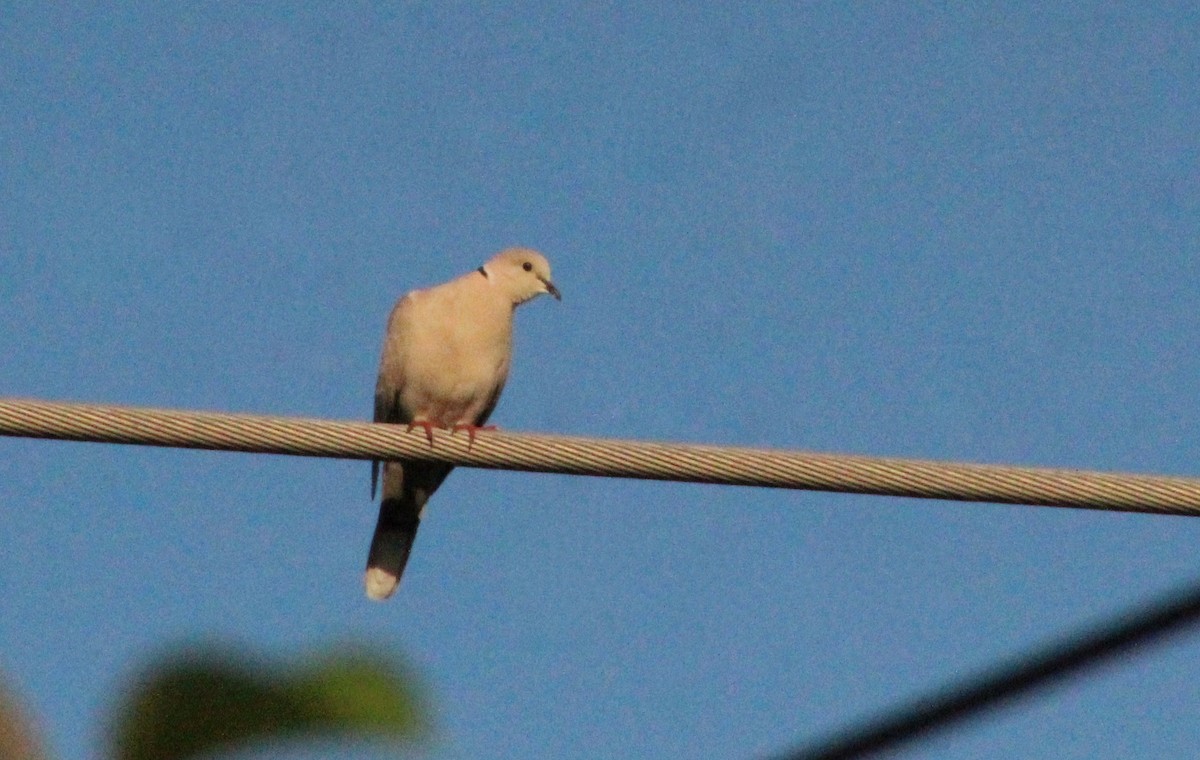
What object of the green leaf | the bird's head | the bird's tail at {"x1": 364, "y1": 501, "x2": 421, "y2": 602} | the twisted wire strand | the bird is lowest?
the green leaf

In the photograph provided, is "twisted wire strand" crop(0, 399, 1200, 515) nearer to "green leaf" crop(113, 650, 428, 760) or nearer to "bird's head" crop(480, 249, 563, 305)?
"green leaf" crop(113, 650, 428, 760)

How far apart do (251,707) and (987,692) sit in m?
0.63

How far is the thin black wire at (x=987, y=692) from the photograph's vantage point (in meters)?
1.27

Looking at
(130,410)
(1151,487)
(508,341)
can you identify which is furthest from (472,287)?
(1151,487)

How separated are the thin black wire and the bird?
6615mm

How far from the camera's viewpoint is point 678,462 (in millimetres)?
4410

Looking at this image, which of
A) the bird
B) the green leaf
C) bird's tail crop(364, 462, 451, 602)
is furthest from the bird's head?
the green leaf

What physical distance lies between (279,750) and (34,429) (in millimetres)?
3044

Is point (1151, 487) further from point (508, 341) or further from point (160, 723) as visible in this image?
point (508, 341)

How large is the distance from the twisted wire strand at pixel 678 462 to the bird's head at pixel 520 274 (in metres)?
3.79

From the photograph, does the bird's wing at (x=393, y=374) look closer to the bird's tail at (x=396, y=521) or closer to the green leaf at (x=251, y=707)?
the bird's tail at (x=396, y=521)

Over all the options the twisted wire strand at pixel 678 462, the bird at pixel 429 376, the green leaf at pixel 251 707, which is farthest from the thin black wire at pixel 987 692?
the bird at pixel 429 376

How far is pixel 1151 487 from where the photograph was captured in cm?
404

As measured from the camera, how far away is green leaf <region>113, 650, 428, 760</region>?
149 centimetres
